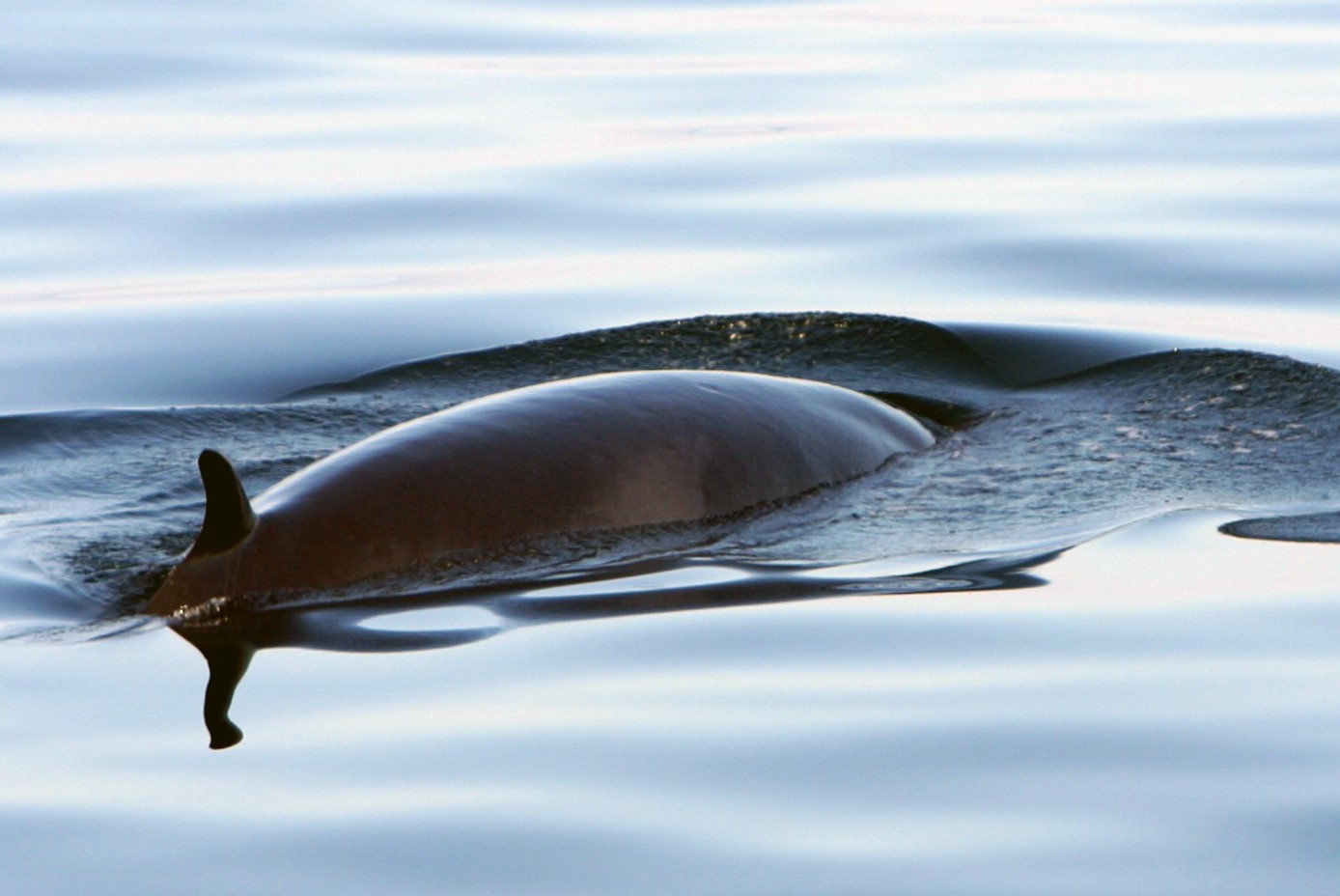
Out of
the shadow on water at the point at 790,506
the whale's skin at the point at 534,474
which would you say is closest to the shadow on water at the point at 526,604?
the shadow on water at the point at 790,506

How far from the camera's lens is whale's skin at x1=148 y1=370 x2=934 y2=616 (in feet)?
16.0

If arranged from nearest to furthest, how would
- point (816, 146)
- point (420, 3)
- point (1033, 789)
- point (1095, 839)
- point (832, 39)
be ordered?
1. point (1095, 839)
2. point (1033, 789)
3. point (816, 146)
4. point (832, 39)
5. point (420, 3)

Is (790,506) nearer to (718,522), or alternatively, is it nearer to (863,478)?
(718,522)

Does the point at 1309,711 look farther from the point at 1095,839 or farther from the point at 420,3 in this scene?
the point at 420,3

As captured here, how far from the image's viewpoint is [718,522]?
217 inches

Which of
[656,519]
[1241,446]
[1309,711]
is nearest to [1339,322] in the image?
[1241,446]

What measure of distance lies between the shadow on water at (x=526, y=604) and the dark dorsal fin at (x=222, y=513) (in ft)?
0.57

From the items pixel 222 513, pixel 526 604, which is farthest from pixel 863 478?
pixel 222 513

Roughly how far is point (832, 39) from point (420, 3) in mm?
3775

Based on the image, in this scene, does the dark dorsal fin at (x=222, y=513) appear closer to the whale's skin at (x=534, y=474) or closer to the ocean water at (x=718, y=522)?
the whale's skin at (x=534, y=474)

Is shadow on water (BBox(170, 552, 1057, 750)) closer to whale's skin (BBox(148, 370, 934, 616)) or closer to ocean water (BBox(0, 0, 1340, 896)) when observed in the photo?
ocean water (BBox(0, 0, 1340, 896))

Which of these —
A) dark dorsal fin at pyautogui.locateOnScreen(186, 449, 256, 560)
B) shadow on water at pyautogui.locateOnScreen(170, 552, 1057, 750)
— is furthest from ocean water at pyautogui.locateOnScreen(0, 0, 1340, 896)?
dark dorsal fin at pyautogui.locateOnScreen(186, 449, 256, 560)

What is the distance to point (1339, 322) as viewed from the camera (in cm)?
845

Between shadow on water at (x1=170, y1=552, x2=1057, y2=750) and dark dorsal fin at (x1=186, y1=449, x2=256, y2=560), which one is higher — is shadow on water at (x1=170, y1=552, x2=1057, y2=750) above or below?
below
